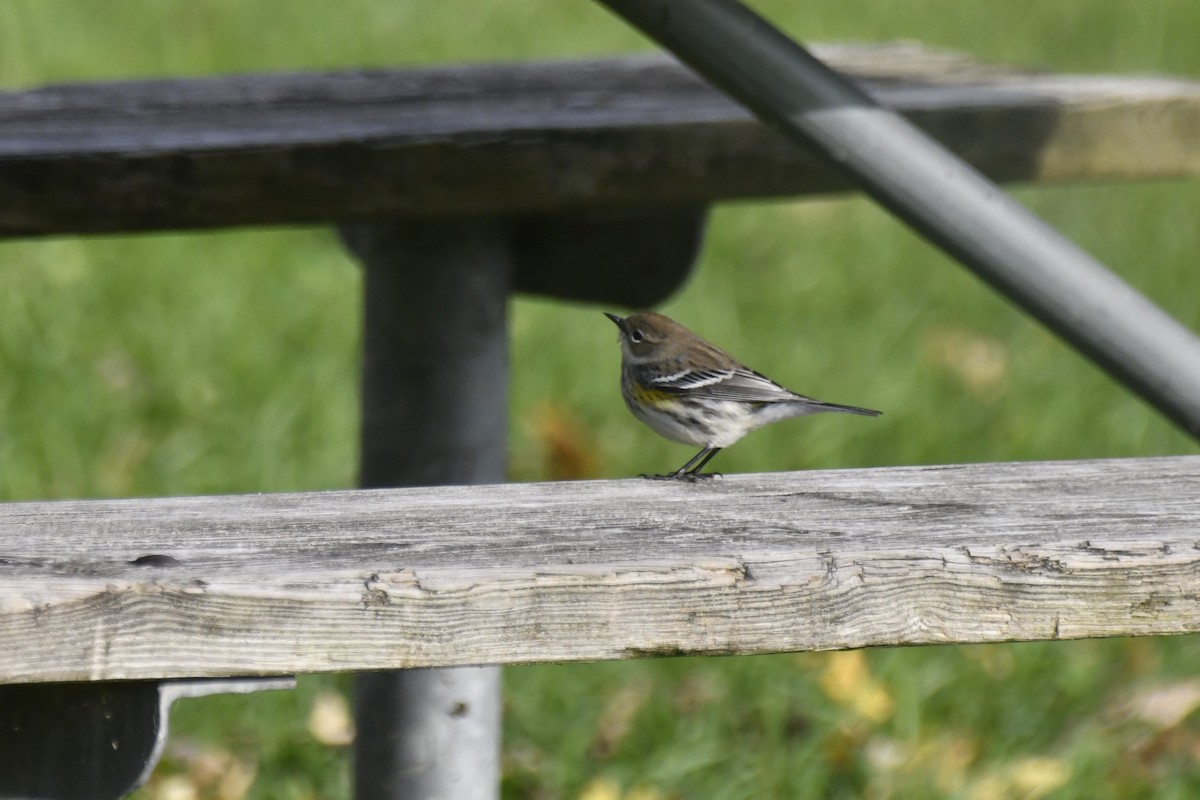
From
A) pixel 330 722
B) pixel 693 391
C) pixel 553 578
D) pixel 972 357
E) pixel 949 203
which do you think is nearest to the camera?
pixel 553 578

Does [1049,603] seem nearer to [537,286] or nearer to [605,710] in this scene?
[537,286]

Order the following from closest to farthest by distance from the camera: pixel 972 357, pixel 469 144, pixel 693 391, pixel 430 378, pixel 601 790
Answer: pixel 469 144 < pixel 430 378 < pixel 693 391 < pixel 601 790 < pixel 972 357

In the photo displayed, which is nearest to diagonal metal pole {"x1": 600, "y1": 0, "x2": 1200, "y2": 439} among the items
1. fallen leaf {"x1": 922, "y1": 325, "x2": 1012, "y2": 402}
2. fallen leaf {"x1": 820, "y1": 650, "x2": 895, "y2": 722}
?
fallen leaf {"x1": 820, "y1": 650, "x2": 895, "y2": 722}

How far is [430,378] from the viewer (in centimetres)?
303

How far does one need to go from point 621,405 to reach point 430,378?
2105 millimetres

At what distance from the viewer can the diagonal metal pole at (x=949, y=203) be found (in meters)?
2.08

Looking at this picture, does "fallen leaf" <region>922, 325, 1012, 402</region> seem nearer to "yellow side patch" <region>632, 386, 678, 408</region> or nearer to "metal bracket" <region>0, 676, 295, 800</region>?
"yellow side patch" <region>632, 386, 678, 408</region>

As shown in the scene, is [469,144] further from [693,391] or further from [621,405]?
[621,405]

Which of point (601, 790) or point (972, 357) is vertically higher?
point (972, 357)

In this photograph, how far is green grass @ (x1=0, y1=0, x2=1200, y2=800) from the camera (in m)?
3.60

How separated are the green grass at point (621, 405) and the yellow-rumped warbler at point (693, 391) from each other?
32.4 inches

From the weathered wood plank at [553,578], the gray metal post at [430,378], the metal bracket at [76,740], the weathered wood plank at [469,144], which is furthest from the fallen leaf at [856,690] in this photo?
the metal bracket at [76,740]

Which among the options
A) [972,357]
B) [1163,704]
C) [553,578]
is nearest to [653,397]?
[1163,704]

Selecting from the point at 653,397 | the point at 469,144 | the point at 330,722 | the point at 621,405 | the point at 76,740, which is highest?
the point at 621,405
